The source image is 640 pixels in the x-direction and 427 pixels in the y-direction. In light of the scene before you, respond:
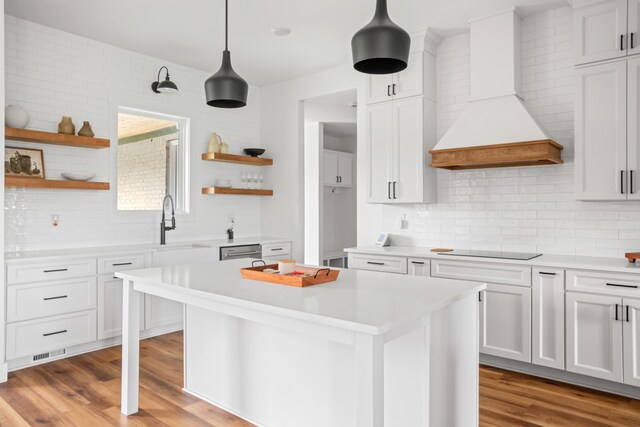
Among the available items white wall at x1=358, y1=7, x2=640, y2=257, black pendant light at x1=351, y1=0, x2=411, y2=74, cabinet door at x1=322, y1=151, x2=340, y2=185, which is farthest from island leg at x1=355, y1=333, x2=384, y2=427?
cabinet door at x1=322, y1=151, x2=340, y2=185

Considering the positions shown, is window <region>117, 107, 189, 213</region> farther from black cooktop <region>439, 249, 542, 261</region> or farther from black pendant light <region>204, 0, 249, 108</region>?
black cooktop <region>439, 249, 542, 261</region>

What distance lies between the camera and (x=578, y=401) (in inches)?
127

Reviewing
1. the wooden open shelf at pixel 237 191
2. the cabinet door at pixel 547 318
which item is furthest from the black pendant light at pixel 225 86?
the wooden open shelf at pixel 237 191

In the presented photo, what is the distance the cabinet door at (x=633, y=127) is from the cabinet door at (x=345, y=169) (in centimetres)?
526

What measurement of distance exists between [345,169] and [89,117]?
475cm

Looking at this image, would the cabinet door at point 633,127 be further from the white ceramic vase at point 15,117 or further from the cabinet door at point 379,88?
the white ceramic vase at point 15,117

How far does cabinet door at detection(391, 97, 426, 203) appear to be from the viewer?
448 cm

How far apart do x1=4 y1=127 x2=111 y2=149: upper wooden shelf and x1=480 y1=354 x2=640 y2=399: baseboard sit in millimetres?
4064

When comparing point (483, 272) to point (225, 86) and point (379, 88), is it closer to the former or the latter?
point (379, 88)

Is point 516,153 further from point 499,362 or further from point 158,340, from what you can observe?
point 158,340

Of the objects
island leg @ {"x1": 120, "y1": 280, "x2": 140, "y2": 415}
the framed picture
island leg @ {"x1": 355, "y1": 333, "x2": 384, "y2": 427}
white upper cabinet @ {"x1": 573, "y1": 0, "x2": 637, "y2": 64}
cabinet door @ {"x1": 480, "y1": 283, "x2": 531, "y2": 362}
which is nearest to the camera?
island leg @ {"x1": 355, "y1": 333, "x2": 384, "y2": 427}

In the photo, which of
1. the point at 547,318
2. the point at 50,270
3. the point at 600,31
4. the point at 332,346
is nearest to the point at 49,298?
the point at 50,270

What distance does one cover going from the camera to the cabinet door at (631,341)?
10.4ft

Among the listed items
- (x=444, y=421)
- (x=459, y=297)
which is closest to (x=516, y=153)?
(x=459, y=297)
